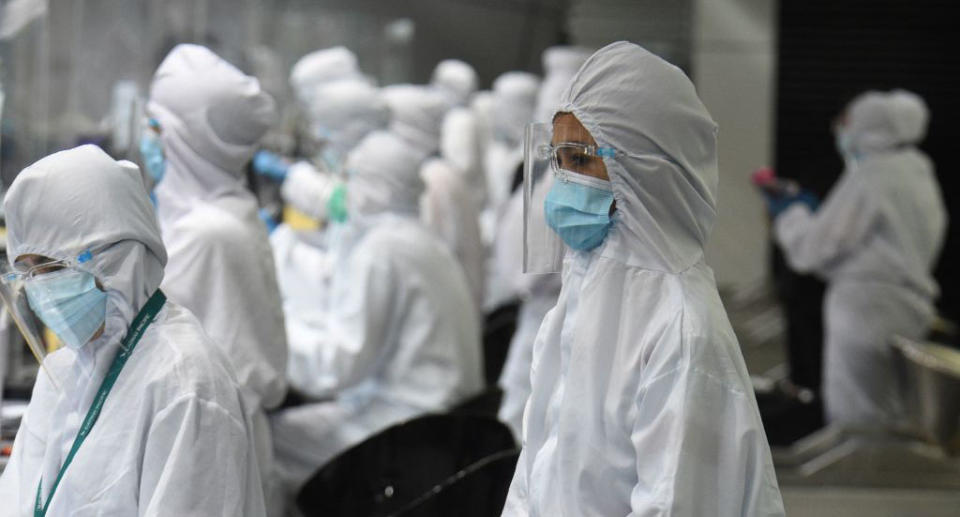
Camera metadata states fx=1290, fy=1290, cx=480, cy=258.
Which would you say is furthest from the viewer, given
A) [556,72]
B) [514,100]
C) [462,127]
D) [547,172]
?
[514,100]

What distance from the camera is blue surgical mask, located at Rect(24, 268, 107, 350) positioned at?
2.08 meters

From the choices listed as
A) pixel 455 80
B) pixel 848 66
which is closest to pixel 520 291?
pixel 455 80

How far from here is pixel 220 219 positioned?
116 inches

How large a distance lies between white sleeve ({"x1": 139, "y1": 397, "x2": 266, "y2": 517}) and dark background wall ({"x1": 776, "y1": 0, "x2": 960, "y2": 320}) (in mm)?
6636

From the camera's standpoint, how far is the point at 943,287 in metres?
8.67

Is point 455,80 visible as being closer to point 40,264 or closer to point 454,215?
point 454,215

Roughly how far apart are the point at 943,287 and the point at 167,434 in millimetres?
7561

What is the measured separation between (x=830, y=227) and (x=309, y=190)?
2.74 metres

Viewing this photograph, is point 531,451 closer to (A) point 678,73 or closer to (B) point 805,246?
(A) point 678,73

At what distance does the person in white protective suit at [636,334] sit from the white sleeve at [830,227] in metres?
4.07

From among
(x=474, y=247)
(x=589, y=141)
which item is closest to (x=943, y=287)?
(x=474, y=247)

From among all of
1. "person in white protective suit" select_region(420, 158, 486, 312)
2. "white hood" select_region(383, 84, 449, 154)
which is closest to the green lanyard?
"white hood" select_region(383, 84, 449, 154)

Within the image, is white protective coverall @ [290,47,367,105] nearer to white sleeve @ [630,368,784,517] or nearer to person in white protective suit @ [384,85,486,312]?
person in white protective suit @ [384,85,486,312]

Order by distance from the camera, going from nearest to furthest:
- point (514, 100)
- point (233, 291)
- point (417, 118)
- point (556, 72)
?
point (233, 291)
point (417, 118)
point (556, 72)
point (514, 100)
